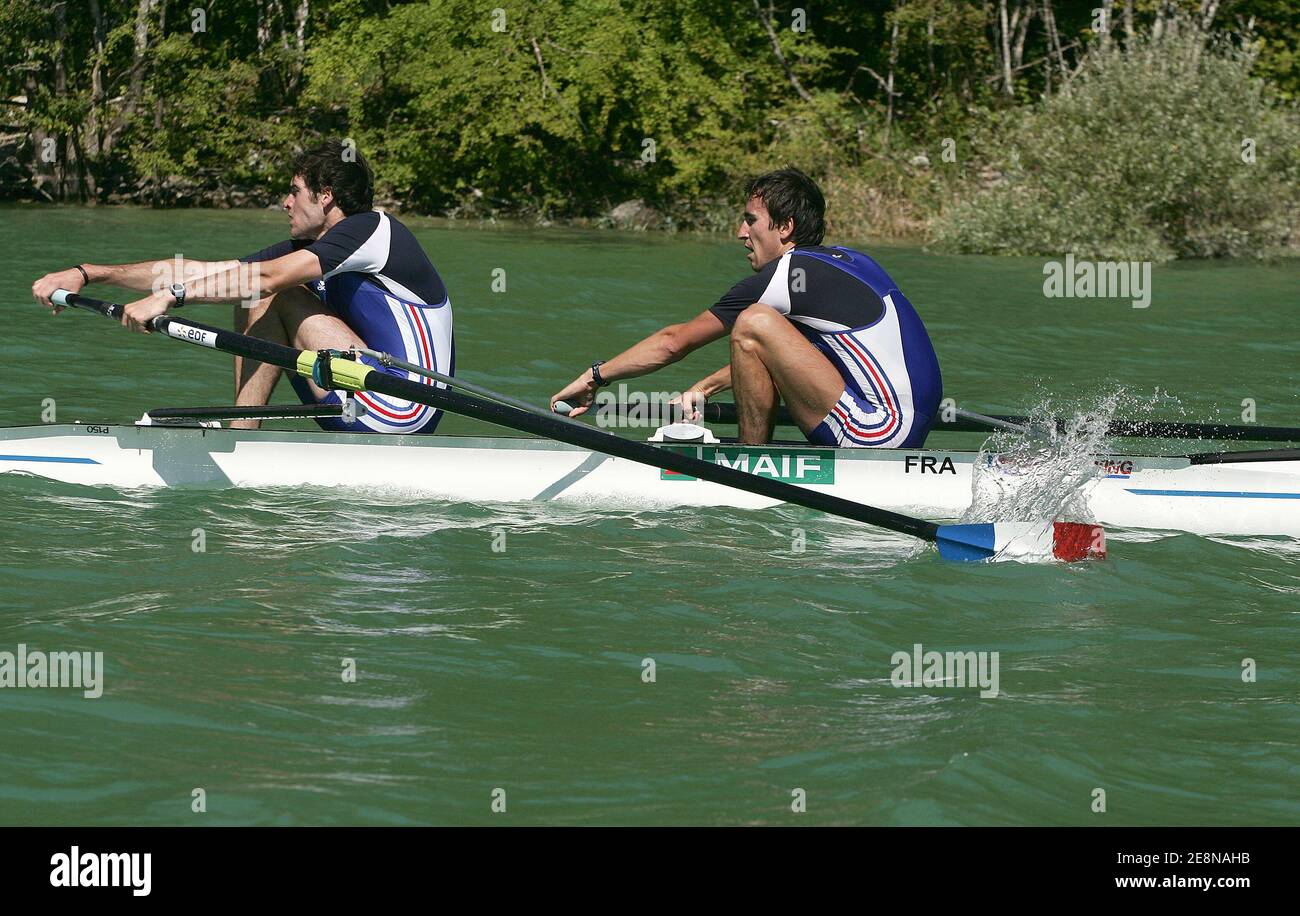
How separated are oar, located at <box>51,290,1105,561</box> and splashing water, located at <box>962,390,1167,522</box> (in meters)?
0.28

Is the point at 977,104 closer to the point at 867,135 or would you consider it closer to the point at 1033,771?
the point at 867,135

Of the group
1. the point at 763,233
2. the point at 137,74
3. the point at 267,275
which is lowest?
the point at 267,275

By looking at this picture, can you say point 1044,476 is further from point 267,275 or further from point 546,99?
point 546,99

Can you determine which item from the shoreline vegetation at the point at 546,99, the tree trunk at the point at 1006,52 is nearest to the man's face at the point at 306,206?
the shoreline vegetation at the point at 546,99

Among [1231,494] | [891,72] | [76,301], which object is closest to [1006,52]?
[891,72]

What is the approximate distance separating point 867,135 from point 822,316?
2121 cm

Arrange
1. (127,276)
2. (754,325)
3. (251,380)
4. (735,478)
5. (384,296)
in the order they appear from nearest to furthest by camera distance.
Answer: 1. (735,478)
2. (754,325)
3. (384,296)
4. (127,276)
5. (251,380)

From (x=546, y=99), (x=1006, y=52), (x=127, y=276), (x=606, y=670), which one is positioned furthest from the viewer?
(x=1006, y=52)

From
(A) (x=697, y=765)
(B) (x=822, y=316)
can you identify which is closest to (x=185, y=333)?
(B) (x=822, y=316)

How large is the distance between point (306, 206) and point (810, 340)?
8.31ft

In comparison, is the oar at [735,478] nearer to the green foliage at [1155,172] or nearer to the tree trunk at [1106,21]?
the green foliage at [1155,172]

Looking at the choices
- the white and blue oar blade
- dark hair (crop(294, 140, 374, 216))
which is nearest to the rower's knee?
the white and blue oar blade

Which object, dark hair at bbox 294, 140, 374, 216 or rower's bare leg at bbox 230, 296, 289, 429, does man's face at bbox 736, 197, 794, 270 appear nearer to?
dark hair at bbox 294, 140, 374, 216

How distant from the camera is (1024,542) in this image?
697 centimetres
